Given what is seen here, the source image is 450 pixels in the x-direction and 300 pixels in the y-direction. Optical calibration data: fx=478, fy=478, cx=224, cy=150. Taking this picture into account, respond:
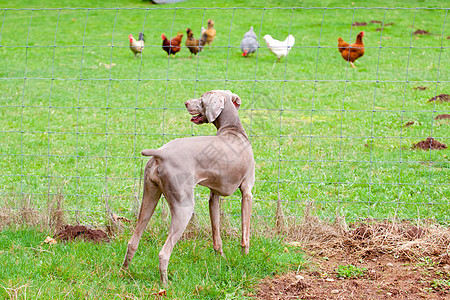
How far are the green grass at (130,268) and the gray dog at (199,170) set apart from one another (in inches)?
6.4

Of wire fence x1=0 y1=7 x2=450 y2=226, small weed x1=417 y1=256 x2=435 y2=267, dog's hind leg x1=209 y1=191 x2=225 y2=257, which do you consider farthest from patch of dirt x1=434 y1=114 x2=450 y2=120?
dog's hind leg x1=209 y1=191 x2=225 y2=257

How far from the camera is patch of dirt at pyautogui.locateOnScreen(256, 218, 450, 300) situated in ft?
12.8

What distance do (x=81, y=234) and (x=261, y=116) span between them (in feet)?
19.8

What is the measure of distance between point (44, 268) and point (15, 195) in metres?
1.47

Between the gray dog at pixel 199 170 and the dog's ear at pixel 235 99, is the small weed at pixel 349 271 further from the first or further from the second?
the dog's ear at pixel 235 99

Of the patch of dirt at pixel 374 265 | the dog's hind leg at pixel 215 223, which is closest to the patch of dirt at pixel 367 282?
the patch of dirt at pixel 374 265

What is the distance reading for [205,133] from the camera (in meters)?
9.25

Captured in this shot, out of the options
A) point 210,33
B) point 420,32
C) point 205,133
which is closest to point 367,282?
point 205,133

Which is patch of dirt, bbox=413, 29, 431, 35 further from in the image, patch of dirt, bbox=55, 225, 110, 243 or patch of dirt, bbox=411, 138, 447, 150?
patch of dirt, bbox=55, 225, 110, 243

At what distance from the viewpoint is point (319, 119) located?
10.3m

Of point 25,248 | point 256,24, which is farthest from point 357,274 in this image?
point 256,24

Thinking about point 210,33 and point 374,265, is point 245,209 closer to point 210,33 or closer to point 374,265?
point 374,265

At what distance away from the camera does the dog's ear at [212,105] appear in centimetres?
397

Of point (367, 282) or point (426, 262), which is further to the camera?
point (426, 262)
